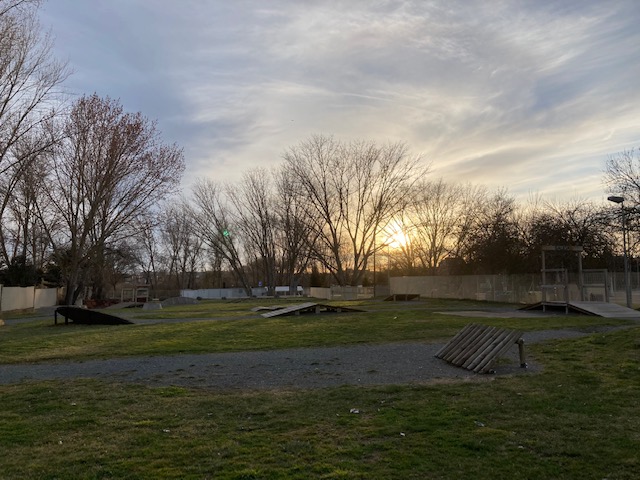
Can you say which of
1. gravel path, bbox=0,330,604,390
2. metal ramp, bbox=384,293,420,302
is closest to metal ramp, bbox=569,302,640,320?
gravel path, bbox=0,330,604,390

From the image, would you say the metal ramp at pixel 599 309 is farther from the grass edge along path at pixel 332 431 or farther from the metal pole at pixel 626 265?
the grass edge along path at pixel 332 431

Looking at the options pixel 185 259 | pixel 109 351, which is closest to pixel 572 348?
pixel 109 351

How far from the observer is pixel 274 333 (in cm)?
1850

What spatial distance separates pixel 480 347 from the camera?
10.9 meters

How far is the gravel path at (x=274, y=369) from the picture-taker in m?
9.46

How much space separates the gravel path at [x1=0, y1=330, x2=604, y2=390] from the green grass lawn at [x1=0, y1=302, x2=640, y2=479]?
2.34 feet

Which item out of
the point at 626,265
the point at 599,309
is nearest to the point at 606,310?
the point at 599,309

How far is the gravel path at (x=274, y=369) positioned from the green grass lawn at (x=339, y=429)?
0.71 m

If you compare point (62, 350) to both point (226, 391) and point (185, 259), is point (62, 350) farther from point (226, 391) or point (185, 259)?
point (185, 259)

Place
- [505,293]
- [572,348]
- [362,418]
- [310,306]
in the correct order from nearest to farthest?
[362,418], [572,348], [310,306], [505,293]

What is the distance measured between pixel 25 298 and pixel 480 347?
38328 millimetres

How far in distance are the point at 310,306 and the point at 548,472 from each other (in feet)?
76.7

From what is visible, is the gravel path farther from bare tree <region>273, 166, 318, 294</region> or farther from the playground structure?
bare tree <region>273, 166, 318, 294</region>

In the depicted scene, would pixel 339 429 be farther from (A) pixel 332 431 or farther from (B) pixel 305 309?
(B) pixel 305 309
